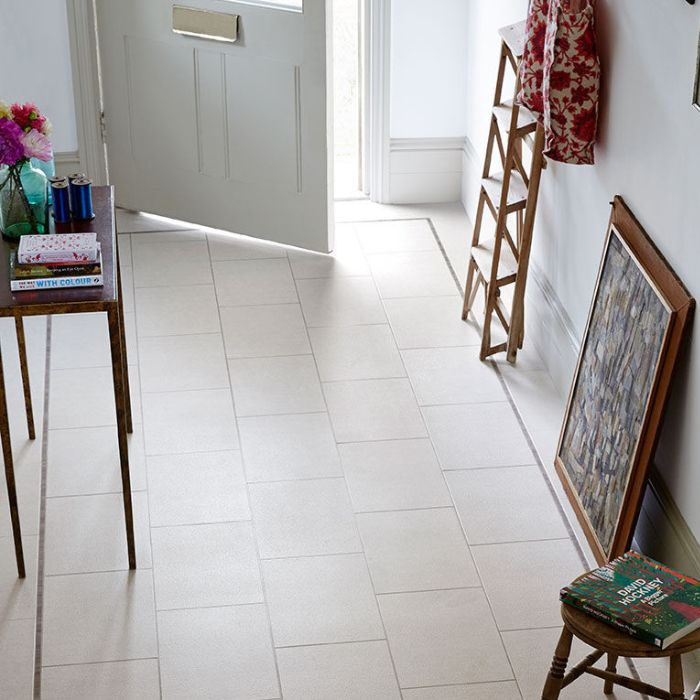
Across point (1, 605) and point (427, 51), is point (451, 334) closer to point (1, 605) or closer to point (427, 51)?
point (427, 51)

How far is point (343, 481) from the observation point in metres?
3.74

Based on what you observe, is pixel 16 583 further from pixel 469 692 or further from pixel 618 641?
pixel 618 641

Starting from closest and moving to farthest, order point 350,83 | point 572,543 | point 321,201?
point 572,543 → point 321,201 → point 350,83

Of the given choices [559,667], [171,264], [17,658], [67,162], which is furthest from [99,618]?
[67,162]

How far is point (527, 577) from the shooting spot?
331 centimetres

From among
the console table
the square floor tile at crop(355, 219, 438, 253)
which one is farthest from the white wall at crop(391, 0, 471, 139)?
the console table

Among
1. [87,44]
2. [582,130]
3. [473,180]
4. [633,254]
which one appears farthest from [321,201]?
[633,254]

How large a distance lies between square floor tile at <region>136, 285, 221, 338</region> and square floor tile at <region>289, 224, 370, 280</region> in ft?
1.45

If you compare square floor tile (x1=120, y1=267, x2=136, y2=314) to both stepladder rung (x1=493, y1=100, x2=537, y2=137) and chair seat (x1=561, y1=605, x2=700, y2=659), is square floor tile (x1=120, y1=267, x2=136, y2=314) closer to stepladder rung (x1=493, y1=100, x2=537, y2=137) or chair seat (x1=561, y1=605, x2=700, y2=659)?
stepladder rung (x1=493, y1=100, x2=537, y2=137)

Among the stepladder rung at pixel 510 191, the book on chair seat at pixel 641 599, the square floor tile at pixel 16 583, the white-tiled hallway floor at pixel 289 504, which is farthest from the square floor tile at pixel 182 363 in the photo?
the book on chair seat at pixel 641 599

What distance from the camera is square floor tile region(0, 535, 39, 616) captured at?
3.16 metres

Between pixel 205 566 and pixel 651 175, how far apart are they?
1.65 m

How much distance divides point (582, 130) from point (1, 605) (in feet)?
7.27

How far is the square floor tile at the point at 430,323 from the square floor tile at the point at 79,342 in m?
1.14
